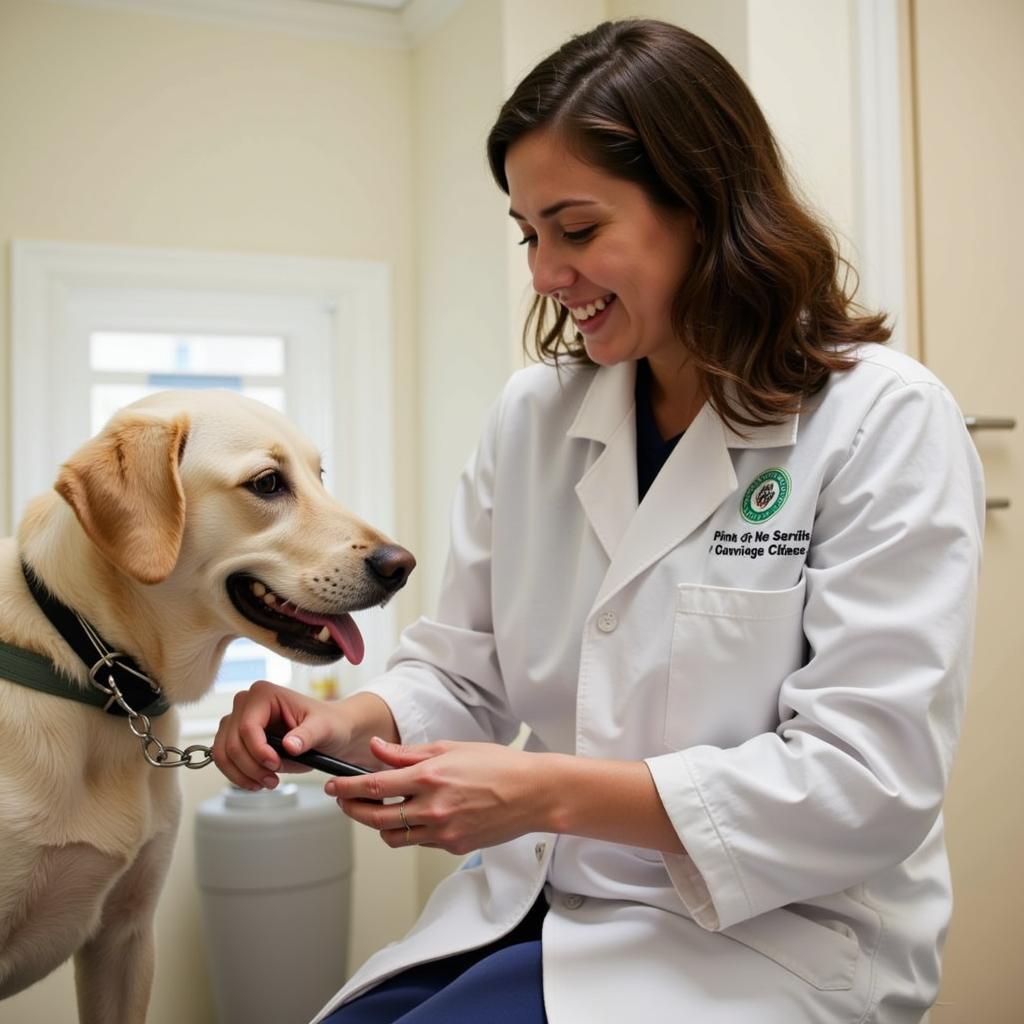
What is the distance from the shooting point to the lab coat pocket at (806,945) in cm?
98

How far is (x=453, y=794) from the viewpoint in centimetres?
94

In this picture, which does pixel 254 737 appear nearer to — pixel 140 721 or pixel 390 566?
pixel 140 721

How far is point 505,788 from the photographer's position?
95cm

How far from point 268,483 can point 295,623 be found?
0.51ft

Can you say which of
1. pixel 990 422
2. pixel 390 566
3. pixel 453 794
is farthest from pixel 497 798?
pixel 990 422

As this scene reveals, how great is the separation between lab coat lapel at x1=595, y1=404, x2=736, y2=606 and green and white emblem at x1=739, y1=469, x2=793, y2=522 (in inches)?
0.9

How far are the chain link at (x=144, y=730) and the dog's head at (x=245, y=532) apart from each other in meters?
0.10

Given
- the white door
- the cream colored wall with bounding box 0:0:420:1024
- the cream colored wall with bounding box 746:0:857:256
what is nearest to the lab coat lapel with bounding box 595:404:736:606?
the cream colored wall with bounding box 746:0:857:256

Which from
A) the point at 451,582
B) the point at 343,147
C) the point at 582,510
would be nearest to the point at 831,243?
the point at 582,510

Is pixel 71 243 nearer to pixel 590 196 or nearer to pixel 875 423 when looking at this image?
pixel 590 196

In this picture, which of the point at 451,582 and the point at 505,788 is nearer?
the point at 505,788

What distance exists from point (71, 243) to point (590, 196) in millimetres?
1733

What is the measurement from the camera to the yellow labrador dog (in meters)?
1.03

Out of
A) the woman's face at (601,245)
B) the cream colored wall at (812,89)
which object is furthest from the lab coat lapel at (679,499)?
the cream colored wall at (812,89)
